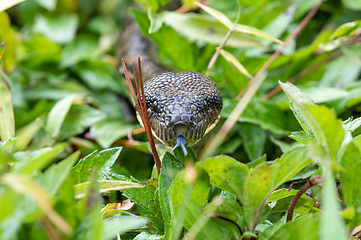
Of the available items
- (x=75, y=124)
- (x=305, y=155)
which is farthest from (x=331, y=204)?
(x=75, y=124)

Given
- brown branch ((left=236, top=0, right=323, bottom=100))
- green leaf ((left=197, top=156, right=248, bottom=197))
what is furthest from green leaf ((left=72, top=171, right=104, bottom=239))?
brown branch ((left=236, top=0, right=323, bottom=100))

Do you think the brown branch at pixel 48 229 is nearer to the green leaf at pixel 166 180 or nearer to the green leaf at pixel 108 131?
the green leaf at pixel 166 180

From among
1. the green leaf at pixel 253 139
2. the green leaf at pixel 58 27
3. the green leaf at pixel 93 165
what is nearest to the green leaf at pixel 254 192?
the green leaf at pixel 93 165

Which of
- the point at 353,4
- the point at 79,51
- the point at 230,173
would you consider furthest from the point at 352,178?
the point at 79,51

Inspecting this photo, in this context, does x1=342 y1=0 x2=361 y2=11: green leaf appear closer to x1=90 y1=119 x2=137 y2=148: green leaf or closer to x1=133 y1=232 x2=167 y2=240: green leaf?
x1=90 y1=119 x2=137 y2=148: green leaf

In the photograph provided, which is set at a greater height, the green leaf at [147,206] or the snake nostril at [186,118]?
the snake nostril at [186,118]

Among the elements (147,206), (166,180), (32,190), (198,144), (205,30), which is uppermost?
(205,30)

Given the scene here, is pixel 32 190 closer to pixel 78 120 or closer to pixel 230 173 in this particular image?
pixel 230 173
